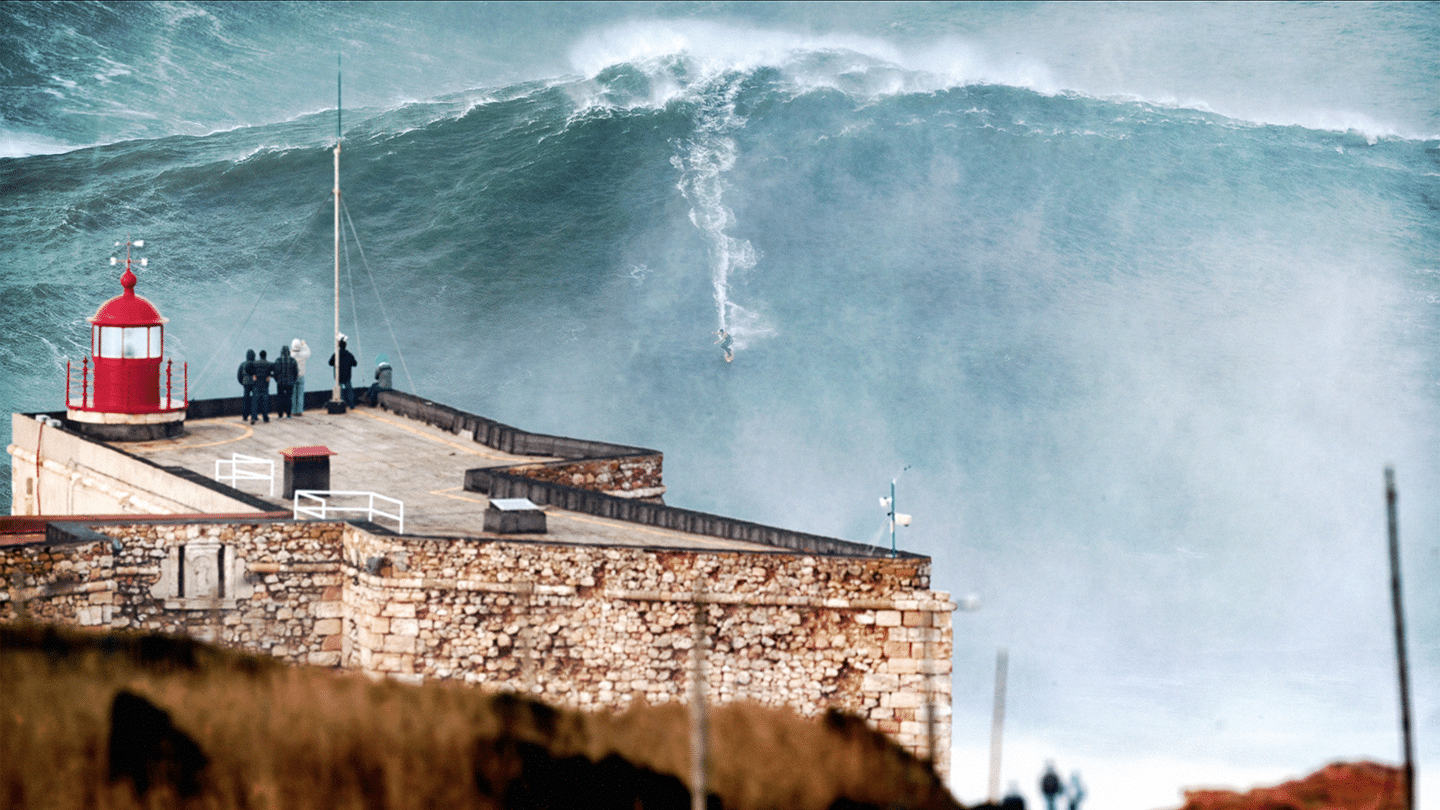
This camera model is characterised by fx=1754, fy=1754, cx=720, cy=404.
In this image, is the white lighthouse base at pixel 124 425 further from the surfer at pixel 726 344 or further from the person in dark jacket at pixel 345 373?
the surfer at pixel 726 344

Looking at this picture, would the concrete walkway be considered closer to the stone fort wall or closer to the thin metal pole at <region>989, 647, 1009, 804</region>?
the stone fort wall

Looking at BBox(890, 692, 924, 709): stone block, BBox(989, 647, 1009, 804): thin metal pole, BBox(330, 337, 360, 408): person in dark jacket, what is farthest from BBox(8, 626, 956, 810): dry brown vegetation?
BBox(330, 337, 360, 408): person in dark jacket

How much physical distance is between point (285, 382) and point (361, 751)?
20014 mm

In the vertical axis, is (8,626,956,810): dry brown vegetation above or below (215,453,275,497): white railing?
below

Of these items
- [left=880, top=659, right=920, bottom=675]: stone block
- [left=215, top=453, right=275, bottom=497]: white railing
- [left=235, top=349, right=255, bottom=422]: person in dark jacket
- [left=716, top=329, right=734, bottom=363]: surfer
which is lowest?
[left=880, top=659, right=920, bottom=675]: stone block

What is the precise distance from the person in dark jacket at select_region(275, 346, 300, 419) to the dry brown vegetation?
57.1 feet

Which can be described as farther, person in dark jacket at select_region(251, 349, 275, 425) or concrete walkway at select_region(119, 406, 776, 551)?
person in dark jacket at select_region(251, 349, 275, 425)

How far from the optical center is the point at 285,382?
115 feet

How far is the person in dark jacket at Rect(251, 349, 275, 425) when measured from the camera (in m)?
34.6

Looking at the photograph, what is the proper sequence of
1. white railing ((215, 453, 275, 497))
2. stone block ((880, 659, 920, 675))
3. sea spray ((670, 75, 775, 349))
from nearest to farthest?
stone block ((880, 659, 920, 675)) → white railing ((215, 453, 275, 497)) → sea spray ((670, 75, 775, 349))

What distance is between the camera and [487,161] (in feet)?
284

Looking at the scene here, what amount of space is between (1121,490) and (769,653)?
48.3 m

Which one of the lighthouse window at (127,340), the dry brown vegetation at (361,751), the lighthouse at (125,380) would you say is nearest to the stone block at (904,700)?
the dry brown vegetation at (361,751)

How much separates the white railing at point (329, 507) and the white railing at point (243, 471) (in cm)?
111
